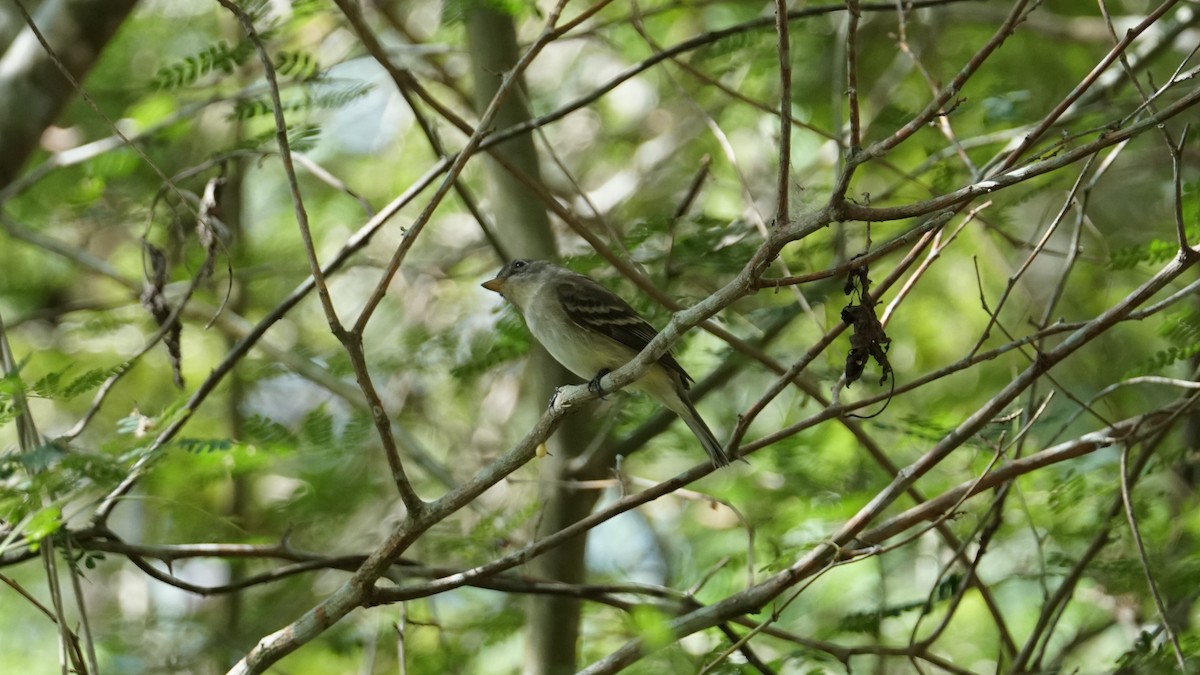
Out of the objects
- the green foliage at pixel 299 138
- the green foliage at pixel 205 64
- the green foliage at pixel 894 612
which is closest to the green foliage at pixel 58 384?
the green foliage at pixel 299 138

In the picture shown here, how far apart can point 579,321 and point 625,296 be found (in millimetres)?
809

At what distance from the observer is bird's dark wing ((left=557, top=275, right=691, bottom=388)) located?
5.79 m

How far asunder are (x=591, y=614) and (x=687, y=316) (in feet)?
14.7

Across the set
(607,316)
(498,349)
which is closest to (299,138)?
(498,349)

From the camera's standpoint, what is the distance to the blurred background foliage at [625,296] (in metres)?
5.32

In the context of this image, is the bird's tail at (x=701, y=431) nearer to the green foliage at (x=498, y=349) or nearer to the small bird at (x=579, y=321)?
the small bird at (x=579, y=321)

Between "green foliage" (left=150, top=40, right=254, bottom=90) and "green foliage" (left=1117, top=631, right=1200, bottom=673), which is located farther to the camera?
"green foliage" (left=150, top=40, right=254, bottom=90)

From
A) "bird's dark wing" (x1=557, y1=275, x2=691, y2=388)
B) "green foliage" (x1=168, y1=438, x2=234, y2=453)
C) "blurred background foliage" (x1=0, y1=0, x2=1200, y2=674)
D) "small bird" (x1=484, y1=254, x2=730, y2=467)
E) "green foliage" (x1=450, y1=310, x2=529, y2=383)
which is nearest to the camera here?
"green foliage" (x1=168, y1=438, x2=234, y2=453)

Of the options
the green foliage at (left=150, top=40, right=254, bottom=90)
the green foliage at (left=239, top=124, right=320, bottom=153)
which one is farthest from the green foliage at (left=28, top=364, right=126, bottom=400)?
the green foliage at (left=150, top=40, right=254, bottom=90)

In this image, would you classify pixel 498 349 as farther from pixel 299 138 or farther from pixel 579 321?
pixel 299 138

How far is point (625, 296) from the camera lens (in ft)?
21.4

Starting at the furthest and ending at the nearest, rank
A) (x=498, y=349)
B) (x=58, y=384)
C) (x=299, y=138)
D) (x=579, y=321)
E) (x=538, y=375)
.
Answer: (x=538, y=375) → (x=498, y=349) → (x=579, y=321) → (x=299, y=138) → (x=58, y=384)

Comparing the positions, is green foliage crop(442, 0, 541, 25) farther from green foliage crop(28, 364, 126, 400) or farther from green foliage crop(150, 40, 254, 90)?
green foliage crop(28, 364, 126, 400)

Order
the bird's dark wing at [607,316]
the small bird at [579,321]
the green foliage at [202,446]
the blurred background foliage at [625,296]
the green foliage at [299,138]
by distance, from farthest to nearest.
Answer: the bird's dark wing at [607,316], the small bird at [579,321], the blurred background foliage at [625,296], the green foliage at [299,138], the green foliage at [202,446]
